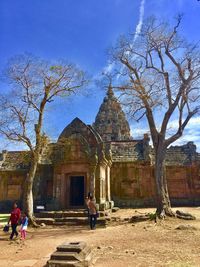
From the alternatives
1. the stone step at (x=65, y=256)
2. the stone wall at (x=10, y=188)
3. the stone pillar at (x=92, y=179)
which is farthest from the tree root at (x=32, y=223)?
the stone wall at (x=10, y=188)

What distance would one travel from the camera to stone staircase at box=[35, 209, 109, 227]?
45.4ft

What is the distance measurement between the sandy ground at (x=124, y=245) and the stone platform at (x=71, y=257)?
0.39 m

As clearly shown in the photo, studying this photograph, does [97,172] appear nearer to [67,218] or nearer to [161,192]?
[67,218]

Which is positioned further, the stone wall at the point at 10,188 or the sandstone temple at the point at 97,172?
the stone wall at the point at 10,188

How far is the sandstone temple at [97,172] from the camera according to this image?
57.4 feet

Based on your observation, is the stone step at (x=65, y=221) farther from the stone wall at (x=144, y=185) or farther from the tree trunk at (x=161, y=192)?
the stone wall at (x=144, y=185)

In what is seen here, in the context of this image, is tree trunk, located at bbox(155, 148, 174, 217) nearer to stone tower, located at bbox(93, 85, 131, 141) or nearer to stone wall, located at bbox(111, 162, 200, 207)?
stone wall, located at bbox(111, 162, 200, 207)

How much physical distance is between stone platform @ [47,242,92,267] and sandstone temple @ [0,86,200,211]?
9.24 m

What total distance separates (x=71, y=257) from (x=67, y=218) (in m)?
8.09

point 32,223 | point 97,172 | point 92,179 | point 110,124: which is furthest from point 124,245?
point 110,124

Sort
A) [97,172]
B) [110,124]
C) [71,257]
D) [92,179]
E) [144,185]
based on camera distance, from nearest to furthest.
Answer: [71,257] < [92,179] < [97,172] < [144,185] < [110,124]

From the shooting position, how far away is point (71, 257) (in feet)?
20.9

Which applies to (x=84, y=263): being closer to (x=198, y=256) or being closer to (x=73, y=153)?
(x=198, y=256)

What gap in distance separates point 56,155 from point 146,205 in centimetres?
963
